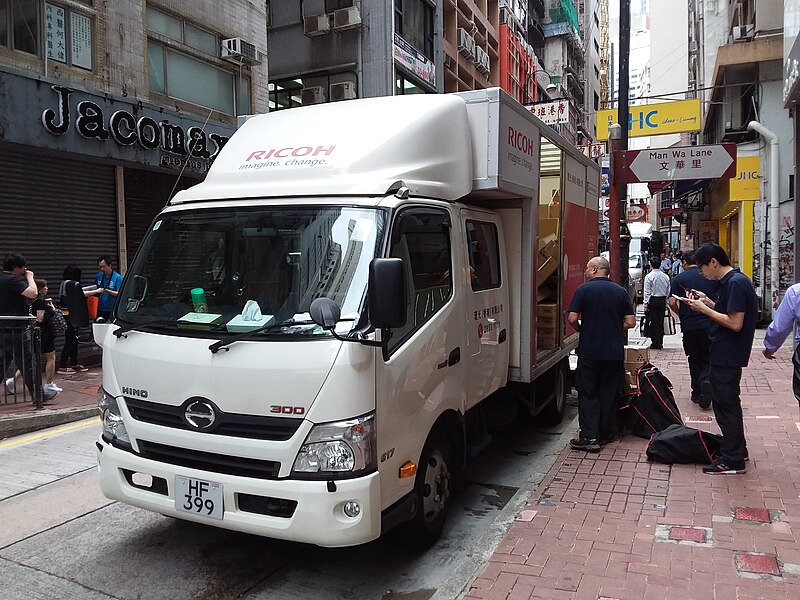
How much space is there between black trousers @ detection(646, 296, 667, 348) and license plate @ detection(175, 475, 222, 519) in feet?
35.6

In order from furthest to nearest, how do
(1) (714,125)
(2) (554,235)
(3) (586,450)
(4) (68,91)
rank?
(1) (714,125) < (4) (68,91) < (2) (554,235) < (3) (586,450)

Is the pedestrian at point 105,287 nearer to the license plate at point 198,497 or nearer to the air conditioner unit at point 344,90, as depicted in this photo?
the license plate at point 198,497

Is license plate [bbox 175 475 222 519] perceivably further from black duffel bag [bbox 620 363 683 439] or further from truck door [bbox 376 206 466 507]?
black duffel bag [bbox 620 363 683 439]

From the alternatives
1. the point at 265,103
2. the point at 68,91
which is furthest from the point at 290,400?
the point at 265,103

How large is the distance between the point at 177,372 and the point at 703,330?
641 centimetres

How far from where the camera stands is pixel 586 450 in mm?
6219

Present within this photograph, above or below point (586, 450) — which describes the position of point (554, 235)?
above

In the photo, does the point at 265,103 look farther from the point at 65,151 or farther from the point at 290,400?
the point at 290,400

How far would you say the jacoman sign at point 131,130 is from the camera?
33.8 feet

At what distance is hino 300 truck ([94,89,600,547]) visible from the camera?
3.32 meters

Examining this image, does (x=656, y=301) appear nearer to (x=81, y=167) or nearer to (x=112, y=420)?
(x=81, y=167)

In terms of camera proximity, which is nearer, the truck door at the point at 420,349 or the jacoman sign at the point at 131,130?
the truck door at the point at 420,349

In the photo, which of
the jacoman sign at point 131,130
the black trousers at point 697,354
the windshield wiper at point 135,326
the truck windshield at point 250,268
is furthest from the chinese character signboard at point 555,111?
the windshield wiper at point 135,326

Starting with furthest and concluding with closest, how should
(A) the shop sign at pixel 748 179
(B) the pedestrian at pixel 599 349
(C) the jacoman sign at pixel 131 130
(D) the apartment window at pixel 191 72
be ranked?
(A) the shop sign at pixel 748 179
(D) the apartment window at pixel 191 72
(C) the jacoman sign at pixel 131 130
(B) the pedestrian at pixel 599 349
